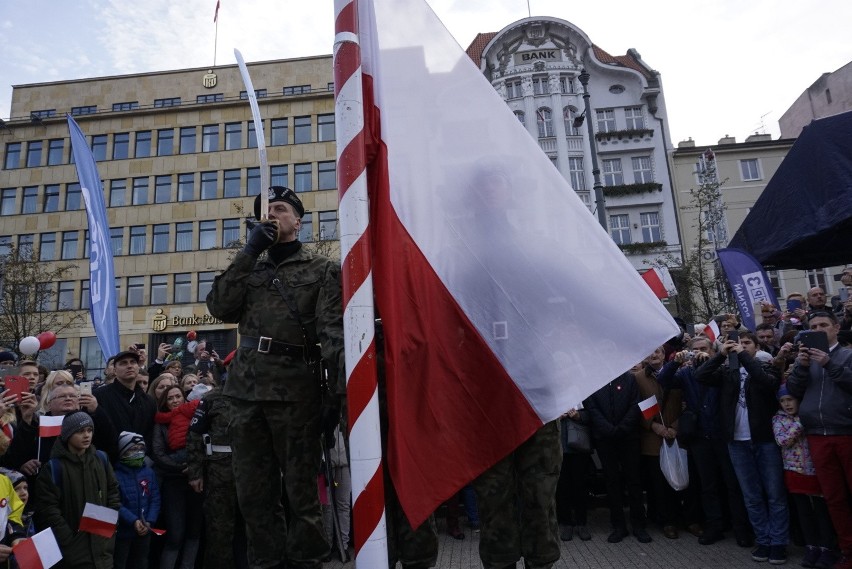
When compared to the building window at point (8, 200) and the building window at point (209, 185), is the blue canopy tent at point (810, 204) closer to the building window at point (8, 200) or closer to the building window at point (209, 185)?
the building window at point (209, 185)

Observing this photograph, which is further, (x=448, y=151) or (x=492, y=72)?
(x=492, y=72)

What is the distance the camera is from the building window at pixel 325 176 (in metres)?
38.5

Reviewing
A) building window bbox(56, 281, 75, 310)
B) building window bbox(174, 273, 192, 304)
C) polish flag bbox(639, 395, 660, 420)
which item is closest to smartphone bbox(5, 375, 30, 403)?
polish flag bbox(639, 395, 660, 420)

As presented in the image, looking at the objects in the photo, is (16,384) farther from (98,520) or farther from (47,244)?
(47,244)

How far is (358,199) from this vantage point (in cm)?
264

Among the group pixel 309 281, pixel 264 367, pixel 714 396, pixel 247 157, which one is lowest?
pixel 714 396

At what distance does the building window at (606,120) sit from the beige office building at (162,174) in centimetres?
1680

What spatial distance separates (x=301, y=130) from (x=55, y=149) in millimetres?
17403

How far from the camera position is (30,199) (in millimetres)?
40531

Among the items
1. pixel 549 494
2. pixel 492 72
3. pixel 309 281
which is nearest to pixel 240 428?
pixel 309 281

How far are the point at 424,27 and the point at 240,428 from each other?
2482 millimetres

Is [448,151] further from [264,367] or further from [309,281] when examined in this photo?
[264,367]

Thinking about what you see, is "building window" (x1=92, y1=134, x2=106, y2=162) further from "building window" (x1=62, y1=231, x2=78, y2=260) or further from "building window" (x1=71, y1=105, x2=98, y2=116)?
"building window" (x1=62, y1=231, x2=78, y2=260)

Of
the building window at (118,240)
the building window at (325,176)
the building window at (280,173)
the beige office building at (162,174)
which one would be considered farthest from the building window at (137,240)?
the building window at (325,176)
